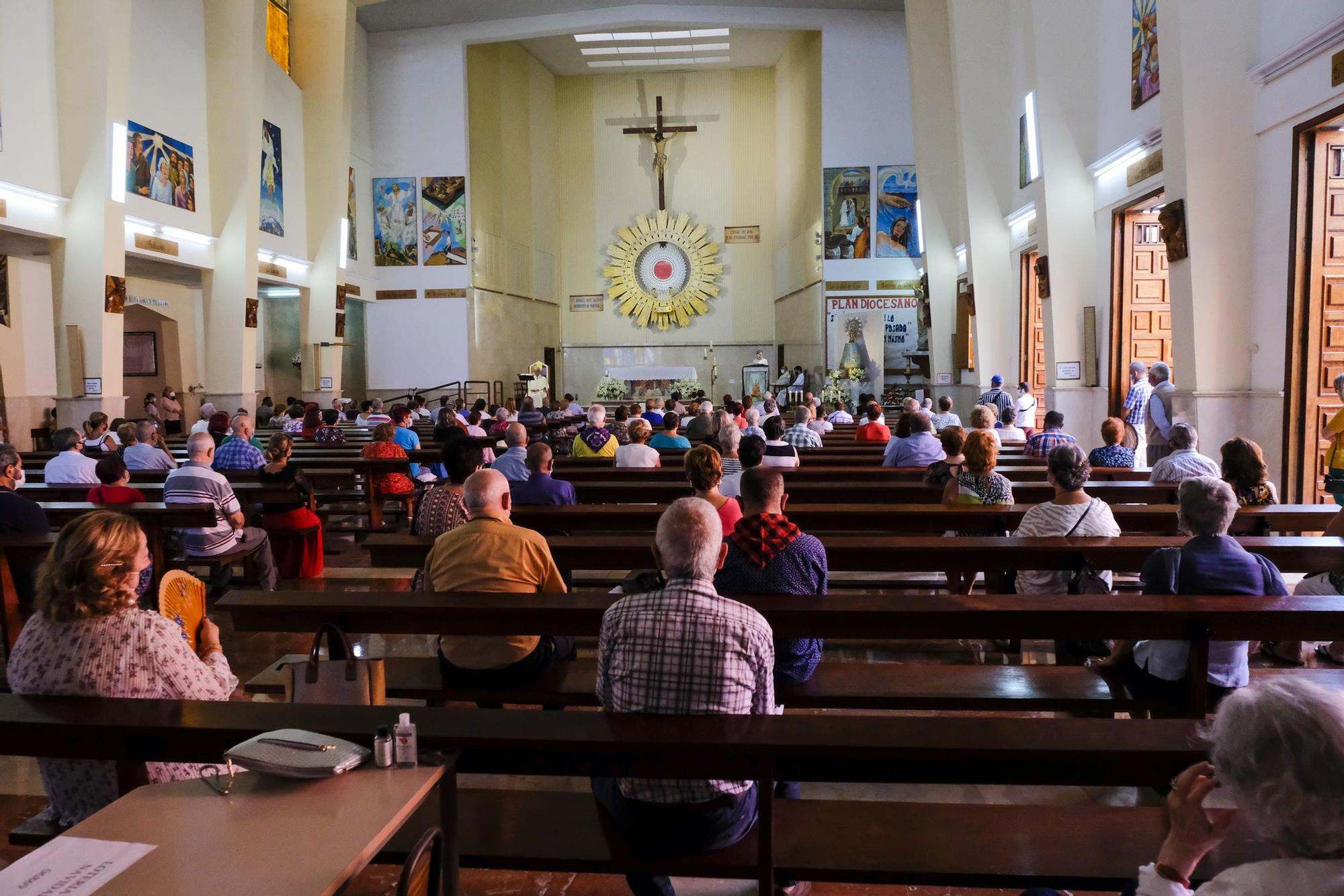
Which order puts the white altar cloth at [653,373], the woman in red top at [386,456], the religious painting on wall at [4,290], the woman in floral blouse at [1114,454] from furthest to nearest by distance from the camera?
the white altar cloth at [653,373] < the religious painting on wall at [4,290] < the woman in red top at [386,456] < the woman in floral blouse at [1114,454]

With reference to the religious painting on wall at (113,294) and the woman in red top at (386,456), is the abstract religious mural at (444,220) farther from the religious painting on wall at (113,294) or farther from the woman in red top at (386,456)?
the woman in red top at (386,456)

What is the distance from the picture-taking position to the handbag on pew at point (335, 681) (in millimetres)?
2105

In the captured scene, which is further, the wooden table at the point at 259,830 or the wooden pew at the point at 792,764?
the wooden pew at the point at 792,764

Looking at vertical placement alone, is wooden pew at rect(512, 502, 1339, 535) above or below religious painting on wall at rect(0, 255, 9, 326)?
below

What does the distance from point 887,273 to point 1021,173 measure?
6420 mm

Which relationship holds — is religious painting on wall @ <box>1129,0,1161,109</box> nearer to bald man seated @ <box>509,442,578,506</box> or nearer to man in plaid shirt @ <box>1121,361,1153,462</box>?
man in plaid shirt @ <box>1121,361,1153,462</box>

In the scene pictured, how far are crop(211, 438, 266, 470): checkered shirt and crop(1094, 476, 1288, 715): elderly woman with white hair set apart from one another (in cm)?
608

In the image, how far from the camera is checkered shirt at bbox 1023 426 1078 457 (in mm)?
6949

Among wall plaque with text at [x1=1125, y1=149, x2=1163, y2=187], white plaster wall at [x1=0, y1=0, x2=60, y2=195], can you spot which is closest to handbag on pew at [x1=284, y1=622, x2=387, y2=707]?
wall plaque with text at [x1=1125, y1=149, x2=1163, y2=187]

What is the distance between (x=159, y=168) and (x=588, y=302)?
12.7 m

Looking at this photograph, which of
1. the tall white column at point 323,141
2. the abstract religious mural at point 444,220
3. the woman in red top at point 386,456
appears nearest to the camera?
the woman in red top at point 386,456

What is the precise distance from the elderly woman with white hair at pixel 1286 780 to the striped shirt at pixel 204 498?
16.1ft

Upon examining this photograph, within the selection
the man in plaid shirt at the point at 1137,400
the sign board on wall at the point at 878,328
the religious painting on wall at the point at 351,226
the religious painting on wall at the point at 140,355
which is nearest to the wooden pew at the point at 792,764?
the man in plaid shirt at the point at 1137,400

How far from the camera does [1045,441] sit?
7102mm
